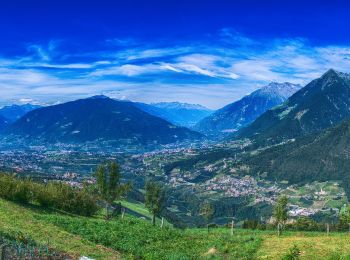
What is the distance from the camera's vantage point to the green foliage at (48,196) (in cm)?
6969

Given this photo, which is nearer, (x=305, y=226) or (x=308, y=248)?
(x=308, y=248)

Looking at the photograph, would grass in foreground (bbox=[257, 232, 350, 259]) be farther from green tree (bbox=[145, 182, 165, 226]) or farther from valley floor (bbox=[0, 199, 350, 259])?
green tree (bbox=[145, 182, 165, 226])

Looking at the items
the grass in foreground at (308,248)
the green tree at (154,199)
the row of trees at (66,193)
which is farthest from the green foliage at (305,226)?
the grass in foreground at (308,248)

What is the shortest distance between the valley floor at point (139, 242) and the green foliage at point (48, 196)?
439 inches

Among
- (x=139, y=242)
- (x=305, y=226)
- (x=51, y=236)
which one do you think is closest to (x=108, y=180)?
(x=139, y=242)

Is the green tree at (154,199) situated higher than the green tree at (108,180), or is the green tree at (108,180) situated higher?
the green tree at (108,180)

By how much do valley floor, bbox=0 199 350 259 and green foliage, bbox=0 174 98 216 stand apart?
11155 mm

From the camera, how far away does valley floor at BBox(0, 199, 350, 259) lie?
43219mm

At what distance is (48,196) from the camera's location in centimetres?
7556

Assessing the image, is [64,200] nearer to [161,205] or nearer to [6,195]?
[6,195]

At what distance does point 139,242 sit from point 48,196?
31.1m

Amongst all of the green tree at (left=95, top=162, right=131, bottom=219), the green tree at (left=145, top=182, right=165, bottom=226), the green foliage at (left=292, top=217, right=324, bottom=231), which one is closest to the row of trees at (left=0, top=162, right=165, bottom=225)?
the green tree at (left=95, top=162, right=131, bottom=219)

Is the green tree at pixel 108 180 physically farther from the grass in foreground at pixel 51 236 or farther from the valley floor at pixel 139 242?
the grass in foreground at pixel 51 236

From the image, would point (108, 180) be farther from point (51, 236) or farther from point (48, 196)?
point (51, 236)
